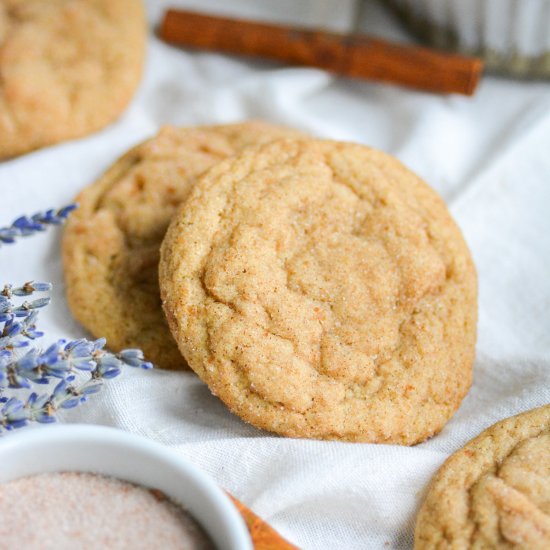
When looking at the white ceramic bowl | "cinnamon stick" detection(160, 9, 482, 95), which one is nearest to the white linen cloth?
"cinnamon stick" detection(160, 9, 482, 95)

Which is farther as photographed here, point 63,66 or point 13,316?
point 63,66

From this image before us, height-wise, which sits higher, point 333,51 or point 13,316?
point 333,51

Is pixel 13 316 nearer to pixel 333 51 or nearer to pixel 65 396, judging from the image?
pixel 65 396

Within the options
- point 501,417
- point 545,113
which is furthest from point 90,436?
point 545,113

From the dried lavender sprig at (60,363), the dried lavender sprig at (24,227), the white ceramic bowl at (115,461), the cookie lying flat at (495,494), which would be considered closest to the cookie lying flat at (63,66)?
the dried lavender sprig at (24,227)

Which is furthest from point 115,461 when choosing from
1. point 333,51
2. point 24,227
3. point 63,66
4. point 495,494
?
point 333,51
